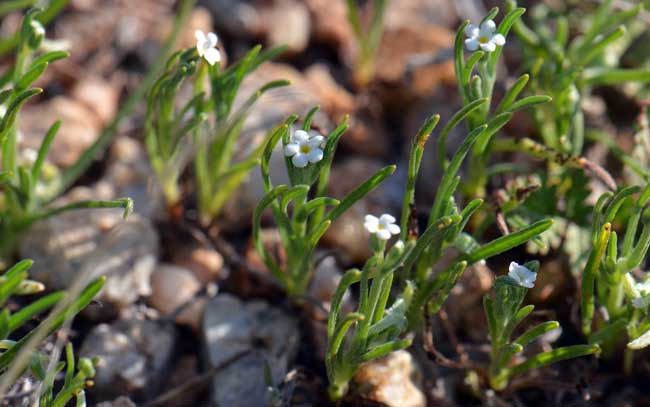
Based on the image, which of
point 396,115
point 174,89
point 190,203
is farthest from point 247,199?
point 396,115

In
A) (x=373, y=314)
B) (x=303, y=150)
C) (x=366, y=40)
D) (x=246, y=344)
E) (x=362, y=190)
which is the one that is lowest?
(x=246, y=344)

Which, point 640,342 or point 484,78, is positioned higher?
point 484,78

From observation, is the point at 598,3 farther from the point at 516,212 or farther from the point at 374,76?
the point at 516,212

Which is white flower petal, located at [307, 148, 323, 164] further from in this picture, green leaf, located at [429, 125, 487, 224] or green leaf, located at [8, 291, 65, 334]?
green leaf, located at [8, 291, 65, 334]

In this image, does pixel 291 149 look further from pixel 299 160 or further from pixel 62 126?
pixel 62 126

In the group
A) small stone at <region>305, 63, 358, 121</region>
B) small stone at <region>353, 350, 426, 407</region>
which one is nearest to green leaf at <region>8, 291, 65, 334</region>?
small stone at <region>353, 350, 426, 407</region>

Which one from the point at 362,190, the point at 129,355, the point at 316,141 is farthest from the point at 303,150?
the point at 129,355
